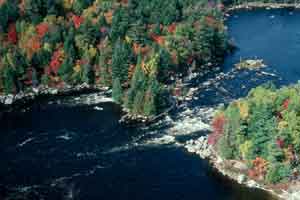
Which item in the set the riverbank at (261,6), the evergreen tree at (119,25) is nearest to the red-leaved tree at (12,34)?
the evergreen tree at (119,25)

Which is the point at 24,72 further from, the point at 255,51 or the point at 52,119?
the point at 255,51

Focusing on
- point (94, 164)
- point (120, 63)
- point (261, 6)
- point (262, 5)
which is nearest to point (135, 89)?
point (120, 63)

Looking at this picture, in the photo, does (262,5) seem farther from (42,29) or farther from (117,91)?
(117,91)

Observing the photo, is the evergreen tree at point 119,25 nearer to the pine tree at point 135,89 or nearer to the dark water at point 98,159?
the dark water at point 98,159

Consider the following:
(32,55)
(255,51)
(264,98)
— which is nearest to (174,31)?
(255,51)

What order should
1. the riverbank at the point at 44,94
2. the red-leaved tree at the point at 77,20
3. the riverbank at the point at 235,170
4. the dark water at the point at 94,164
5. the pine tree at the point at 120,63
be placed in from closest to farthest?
the riverbank at the point at 235,170 < the dark water at the point at 94,164 < the riverbank at the point at 44,94 < the pine tree at the point at 120,63 < the red-leaved tree at the point at 77,20
